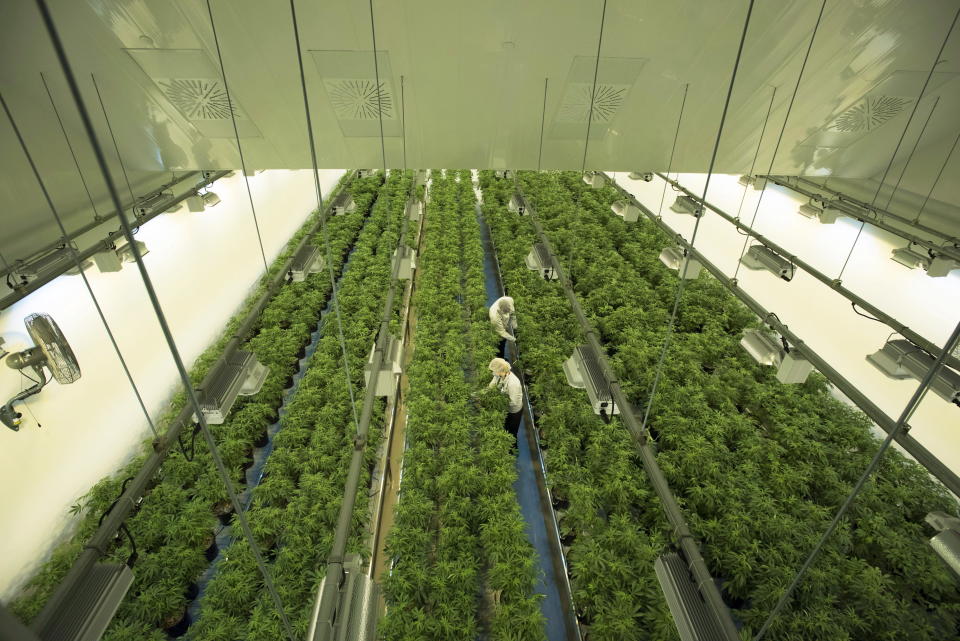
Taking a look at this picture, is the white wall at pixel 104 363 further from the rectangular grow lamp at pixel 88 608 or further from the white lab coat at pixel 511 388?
the white lab coat at pixel 511 388

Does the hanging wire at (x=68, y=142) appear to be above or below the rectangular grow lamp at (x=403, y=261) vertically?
above

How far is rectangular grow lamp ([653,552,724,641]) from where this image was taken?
112 inches

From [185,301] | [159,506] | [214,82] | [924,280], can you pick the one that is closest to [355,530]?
[159,506]

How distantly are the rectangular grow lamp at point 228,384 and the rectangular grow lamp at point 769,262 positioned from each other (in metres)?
6.78

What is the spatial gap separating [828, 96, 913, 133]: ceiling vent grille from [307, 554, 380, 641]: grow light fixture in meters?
8.18

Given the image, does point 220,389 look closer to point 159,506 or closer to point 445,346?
point 159,506

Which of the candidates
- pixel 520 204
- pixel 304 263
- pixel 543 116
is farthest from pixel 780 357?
pixel 304 263

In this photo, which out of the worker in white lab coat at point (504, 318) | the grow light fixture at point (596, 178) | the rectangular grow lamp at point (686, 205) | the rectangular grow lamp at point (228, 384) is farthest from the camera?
the grow light fixture at point (596, 178)

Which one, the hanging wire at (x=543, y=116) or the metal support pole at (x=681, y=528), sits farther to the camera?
the hanging wire at (x=543, y=116)

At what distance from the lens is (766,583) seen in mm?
4480

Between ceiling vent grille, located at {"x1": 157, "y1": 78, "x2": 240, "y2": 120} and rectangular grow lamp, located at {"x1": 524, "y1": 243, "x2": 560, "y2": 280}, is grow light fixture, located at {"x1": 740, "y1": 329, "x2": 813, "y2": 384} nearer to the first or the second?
rectangular grow lamp, located at {"x1": 524, "y1": 243, "x2": 560, "y2": 280}

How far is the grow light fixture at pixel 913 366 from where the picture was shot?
477 centimetres

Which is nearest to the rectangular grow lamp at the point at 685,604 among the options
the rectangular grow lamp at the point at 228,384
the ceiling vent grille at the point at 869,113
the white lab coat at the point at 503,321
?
the rectangular grow lamp at the point at 228,384

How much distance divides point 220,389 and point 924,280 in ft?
38.0
